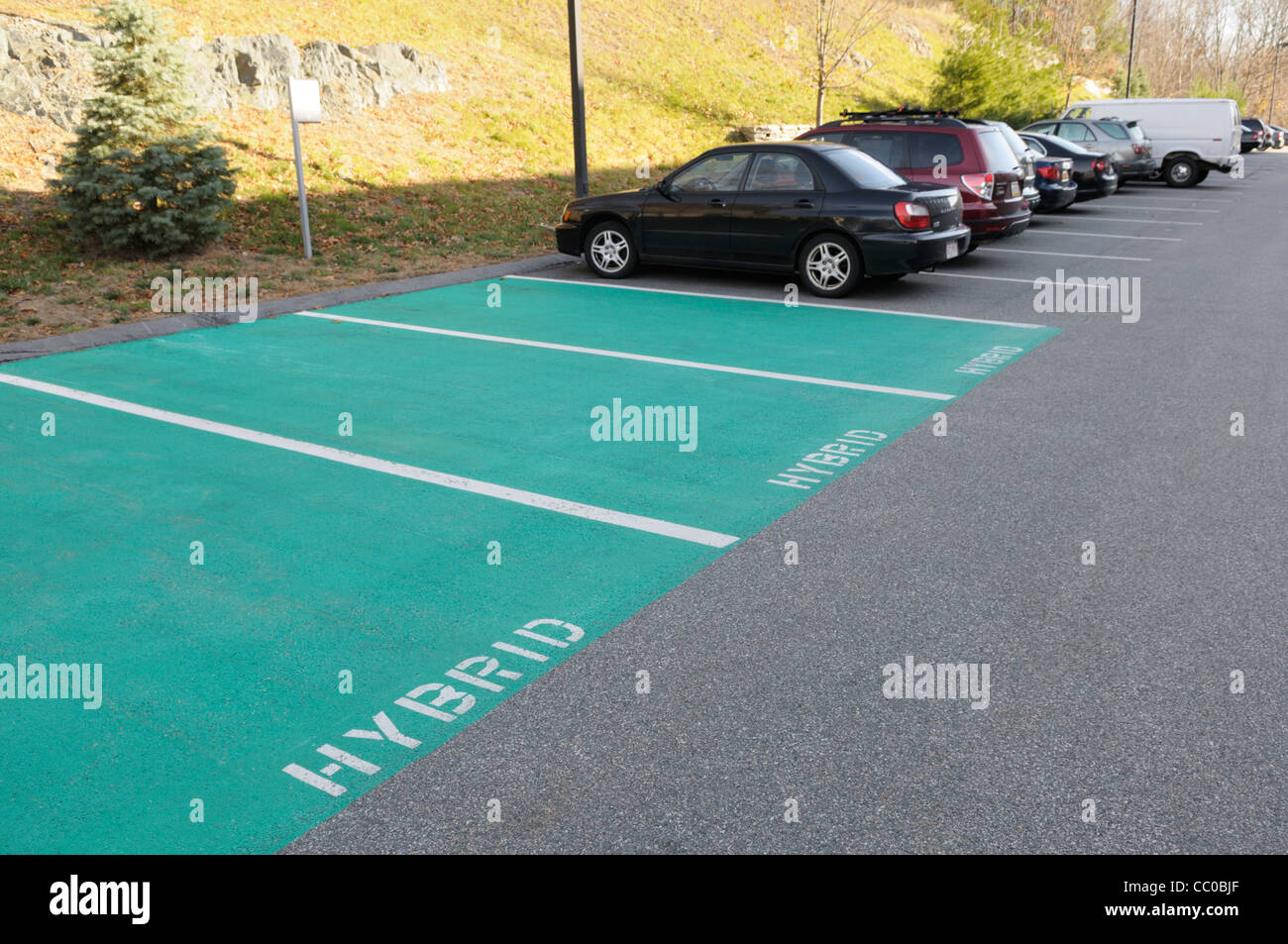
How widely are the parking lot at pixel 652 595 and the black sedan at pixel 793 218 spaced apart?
272 cm

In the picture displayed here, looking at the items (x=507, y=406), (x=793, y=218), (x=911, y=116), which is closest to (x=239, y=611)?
(x=507, y=406)

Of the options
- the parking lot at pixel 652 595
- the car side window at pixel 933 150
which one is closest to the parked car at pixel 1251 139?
the car side window at pixel 933 150

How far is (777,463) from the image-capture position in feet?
21.2

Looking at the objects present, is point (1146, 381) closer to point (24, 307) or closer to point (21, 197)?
point (24, 307)

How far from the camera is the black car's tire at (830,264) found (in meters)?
11.9

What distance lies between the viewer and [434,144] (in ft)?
68.3

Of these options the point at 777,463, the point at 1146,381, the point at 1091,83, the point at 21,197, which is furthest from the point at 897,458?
the point at 1091,83

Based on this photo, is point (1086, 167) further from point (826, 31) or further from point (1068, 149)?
point (826, 31)

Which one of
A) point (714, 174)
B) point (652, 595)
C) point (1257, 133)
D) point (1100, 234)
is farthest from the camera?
point (1257, 133)

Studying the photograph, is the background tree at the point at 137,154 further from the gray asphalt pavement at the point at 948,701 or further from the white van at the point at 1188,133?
the white van at the point at 1188,133

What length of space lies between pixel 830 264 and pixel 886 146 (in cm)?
357

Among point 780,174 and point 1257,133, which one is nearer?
point 780,174

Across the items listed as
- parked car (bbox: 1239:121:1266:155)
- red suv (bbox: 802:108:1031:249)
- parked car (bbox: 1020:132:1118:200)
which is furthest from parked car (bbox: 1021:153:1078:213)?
parked car (bbox: 1239:121:1266:155)

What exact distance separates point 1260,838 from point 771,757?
55.4 inches
